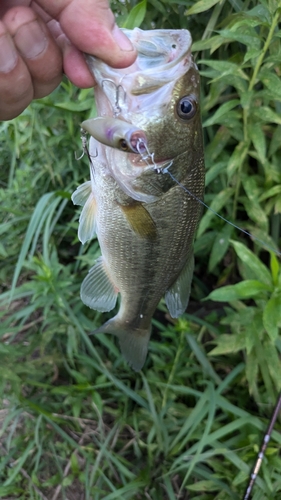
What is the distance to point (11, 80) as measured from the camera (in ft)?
3.93

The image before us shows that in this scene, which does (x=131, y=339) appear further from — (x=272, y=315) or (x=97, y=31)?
(x=97, y=31)

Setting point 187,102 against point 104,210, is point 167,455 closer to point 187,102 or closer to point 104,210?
point 104,210

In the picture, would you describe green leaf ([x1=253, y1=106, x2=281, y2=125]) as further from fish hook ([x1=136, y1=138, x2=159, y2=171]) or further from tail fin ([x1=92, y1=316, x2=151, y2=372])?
tail fin ([x1=92, y1=316, x2=151, y2=372])

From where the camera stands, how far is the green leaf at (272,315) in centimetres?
145

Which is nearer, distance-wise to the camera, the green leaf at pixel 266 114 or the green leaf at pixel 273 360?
the green leaf at pixel 266 114

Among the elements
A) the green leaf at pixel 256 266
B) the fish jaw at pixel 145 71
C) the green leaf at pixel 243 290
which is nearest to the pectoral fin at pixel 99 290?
the green leaf at pixel 243 290

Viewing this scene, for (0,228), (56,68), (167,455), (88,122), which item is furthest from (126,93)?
(167,455)

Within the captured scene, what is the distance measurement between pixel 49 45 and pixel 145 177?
50 centimetres

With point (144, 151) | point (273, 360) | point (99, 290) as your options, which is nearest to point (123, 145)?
point (144, 151)

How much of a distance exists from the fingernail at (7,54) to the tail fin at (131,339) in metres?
0.97

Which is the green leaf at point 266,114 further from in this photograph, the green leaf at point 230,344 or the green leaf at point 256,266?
the green leaf at point 230,344

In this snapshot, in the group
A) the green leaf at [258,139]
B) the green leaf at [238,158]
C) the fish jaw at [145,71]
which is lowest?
the green leaf at [238,158]

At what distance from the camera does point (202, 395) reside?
1.92m

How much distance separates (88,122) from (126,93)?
0.55ft
